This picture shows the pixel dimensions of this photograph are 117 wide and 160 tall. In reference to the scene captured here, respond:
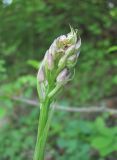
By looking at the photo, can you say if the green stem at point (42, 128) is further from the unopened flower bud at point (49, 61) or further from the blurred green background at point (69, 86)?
the blurred green background at point (69, 86)

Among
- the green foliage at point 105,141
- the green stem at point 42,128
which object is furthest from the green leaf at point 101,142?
the green stem at point 42,128

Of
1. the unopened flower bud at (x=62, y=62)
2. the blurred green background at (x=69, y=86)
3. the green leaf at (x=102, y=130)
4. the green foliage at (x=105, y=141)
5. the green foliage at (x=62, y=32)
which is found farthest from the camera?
the green foliage at (x=62, y=32)

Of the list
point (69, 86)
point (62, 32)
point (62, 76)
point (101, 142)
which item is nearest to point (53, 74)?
point (62, 76)

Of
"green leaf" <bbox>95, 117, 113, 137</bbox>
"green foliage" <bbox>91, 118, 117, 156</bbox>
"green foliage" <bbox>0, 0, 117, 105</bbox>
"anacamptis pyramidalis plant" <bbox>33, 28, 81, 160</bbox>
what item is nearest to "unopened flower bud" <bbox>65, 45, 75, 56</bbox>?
"anacamptis pyramidalis plant" <bbox>33, 28, 81, 160</bbox>

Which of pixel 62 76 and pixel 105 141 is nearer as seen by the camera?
pixel 62 76

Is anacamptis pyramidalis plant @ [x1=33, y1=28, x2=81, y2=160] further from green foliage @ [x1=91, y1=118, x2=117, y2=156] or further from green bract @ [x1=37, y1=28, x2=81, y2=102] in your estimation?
green foliage @ [x1=91, y1=118, x2=117, y2=156]

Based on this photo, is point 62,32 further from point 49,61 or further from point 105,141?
point 49,61

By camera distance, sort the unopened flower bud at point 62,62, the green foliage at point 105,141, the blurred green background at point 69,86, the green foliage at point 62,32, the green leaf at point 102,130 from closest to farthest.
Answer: the unopened flower bud at point 62,62, the green foliage at point 105,141, the green leaf at point 102,130, the blurred green background at point 69,86, the green foliage at point 62,32
